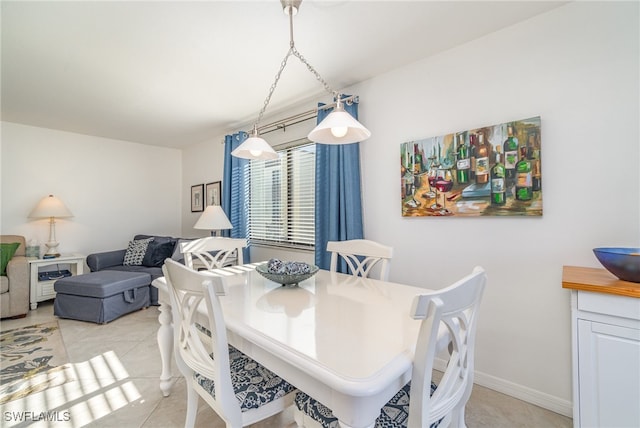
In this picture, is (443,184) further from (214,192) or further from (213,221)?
(214,192)

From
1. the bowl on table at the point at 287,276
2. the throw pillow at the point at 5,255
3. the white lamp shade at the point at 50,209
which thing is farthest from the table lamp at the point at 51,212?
the bowl on table at the point at 287,276

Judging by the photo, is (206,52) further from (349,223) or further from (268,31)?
(349,223)

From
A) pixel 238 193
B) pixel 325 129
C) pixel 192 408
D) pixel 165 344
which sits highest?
pixel 325 129

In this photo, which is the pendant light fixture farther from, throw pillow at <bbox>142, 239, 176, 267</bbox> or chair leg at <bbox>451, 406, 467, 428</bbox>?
throw pillow at <bbox>142, 239, 176, 267</bbox>

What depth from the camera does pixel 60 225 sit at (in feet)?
13.4

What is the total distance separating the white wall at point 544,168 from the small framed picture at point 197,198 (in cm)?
363

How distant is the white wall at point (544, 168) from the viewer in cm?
152

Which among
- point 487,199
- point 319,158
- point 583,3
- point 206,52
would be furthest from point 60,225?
point 583,3

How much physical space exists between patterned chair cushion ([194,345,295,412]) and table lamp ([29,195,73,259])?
12.6 feet

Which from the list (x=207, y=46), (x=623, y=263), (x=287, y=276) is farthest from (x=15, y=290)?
(x=623, y=263)

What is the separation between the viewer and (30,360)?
229cm

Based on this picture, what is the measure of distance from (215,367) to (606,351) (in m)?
1.63

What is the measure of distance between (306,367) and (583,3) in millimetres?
2372

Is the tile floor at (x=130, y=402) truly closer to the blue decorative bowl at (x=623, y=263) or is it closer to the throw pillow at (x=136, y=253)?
the blue decorative bowl at (x=623, y=263)
